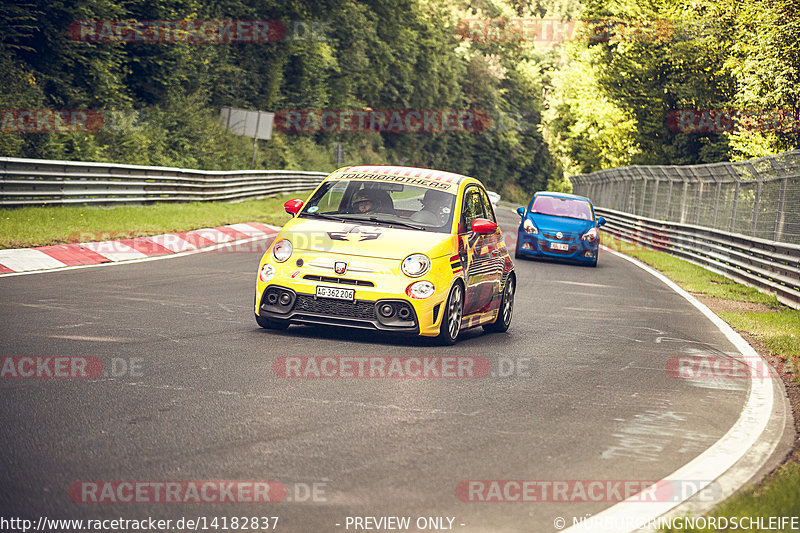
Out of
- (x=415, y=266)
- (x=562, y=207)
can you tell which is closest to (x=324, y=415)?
(x=415, y=266)

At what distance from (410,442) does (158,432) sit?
4.59 feet

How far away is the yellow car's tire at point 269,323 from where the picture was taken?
31.6ft

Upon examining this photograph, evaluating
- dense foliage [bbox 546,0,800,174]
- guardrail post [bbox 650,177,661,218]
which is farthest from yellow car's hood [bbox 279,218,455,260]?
dense foliage [bbox 546,0,800,174]

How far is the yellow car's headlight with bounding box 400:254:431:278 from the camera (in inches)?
364

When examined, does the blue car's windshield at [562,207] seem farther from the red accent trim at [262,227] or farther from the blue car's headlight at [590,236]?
the red accent trim at [262,227]

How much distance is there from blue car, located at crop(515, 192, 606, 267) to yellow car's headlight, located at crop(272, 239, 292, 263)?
13.8 m

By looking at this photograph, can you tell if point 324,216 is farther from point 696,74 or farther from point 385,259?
point 696,74

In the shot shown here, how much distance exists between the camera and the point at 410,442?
5.84 m

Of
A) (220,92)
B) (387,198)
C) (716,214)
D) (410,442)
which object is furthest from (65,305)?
(220,92)

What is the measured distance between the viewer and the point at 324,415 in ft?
20.9

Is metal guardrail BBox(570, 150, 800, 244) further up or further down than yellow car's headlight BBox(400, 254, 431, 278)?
further up

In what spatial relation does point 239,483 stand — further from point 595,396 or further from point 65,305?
point 65,305

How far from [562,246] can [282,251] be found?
46.3 ft

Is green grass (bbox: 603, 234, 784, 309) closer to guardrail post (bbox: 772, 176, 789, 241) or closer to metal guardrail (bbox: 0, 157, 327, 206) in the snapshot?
Result: guardrail post (bbox: 772, 176, 789, 241)
